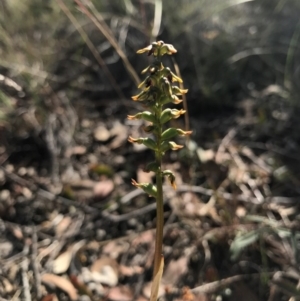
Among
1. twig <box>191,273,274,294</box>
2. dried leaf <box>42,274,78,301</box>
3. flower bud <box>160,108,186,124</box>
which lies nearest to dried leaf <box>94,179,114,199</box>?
dried leaf <box>42,274,78,301</box>

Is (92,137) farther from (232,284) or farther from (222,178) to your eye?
(232,284)

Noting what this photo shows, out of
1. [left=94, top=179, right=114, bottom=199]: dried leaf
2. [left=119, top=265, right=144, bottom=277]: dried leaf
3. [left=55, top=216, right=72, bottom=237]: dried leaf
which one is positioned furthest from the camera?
[left=94, top=179, right=114, bottom=199]: dried leaf

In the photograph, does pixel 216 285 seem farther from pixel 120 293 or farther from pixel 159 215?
pixel 159 215

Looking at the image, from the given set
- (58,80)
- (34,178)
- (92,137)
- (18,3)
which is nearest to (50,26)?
(18,3)

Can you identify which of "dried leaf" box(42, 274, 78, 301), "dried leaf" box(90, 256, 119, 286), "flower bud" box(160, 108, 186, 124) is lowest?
"dried leaf" box(42, 274, 78, 301)

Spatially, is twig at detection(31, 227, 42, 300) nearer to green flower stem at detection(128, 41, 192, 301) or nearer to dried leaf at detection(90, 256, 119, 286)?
dried leaf at detection(90, 256, 119, 286)

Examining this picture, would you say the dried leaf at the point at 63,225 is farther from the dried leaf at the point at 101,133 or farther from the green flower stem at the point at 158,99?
the green flower stem at the point at 158,99

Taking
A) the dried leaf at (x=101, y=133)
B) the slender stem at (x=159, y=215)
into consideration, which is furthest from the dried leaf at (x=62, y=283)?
the dried leaf at (x=101, y=133)

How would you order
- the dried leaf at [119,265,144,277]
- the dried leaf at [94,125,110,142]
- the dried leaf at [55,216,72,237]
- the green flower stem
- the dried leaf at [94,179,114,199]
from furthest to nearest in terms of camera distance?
the dried leaf at [94,125,110,142] → the dried leaf at [94,179,114,199] → the dried leaf at [55,216,72,237] → the dried leaf at [119,265,144,277] → the green flower stem
